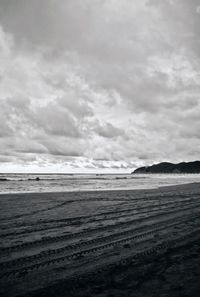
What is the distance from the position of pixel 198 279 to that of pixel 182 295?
1.01 m

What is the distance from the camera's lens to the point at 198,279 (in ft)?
19.1

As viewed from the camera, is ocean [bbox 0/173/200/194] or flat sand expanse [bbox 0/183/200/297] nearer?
flat sand expanse [bbox 0/183/200/297]

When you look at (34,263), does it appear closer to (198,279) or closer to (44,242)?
(44,242)

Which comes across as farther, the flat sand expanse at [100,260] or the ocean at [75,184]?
the ocean at [75,184]

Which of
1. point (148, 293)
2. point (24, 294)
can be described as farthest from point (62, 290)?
point (148, 293)

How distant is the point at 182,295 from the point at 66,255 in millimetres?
3831

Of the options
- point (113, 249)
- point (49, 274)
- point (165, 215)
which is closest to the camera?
point (49, 274)

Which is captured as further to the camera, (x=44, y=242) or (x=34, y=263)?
(x=44, y=242)

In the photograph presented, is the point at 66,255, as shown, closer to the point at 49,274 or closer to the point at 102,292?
the point at 49,274

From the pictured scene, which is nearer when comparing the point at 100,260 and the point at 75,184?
the point at 100,260

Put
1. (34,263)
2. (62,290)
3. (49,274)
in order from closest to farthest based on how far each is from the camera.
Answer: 1. (62,290)
2. (49,274)
3. (34,263)

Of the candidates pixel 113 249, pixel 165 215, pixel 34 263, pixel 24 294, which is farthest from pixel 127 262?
pixel 165 215

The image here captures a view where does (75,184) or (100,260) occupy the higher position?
(75,184)

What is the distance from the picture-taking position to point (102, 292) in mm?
5238
